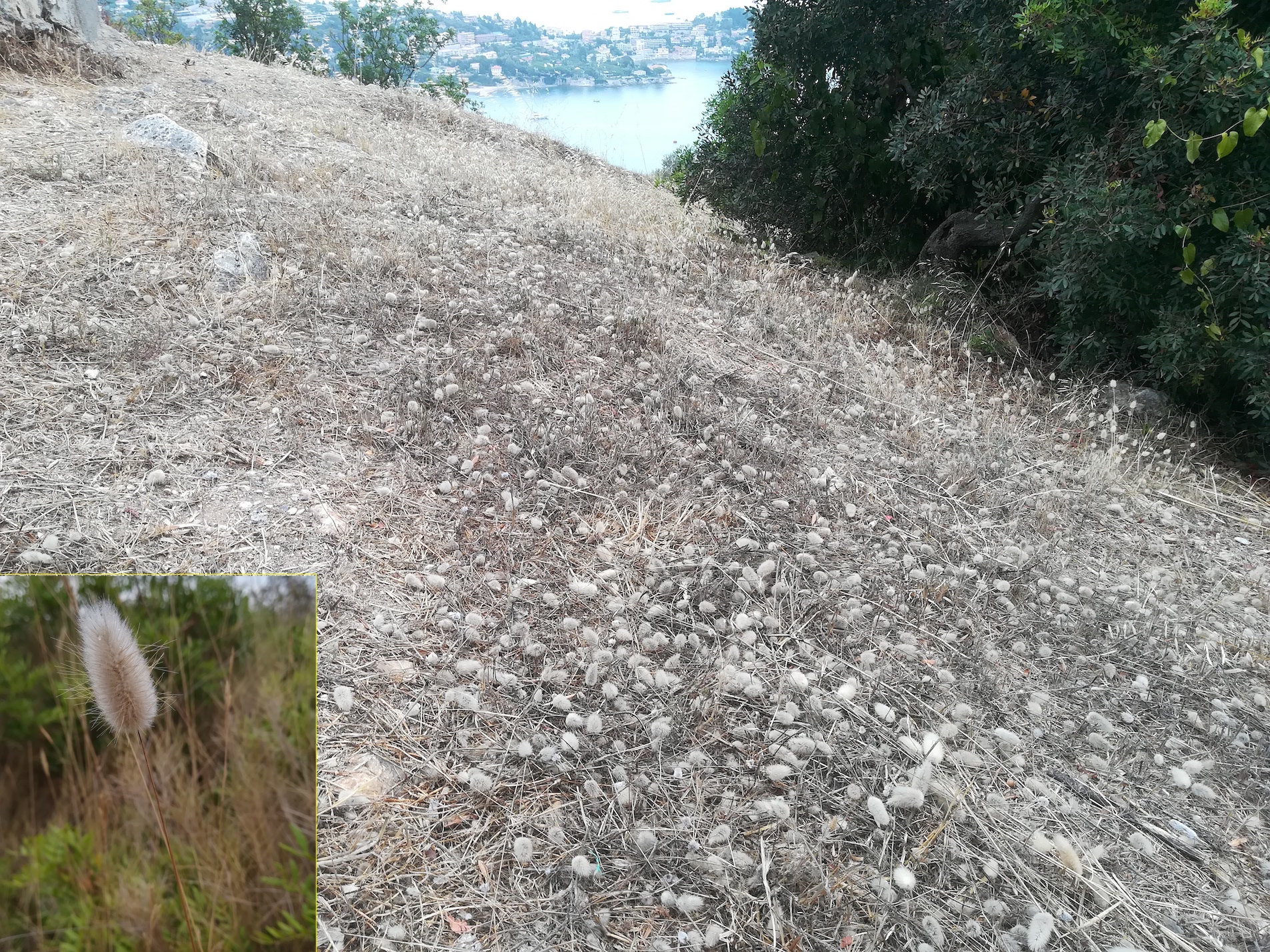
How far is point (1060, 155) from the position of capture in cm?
555

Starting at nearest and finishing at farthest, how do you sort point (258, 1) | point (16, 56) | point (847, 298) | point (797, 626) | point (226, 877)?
point (226, 877), point (797, 626), point (847, 298), point (16, 56), point (258, 1)

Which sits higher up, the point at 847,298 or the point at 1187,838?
the point at 847,298

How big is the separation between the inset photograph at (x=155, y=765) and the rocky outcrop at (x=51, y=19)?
9.10m

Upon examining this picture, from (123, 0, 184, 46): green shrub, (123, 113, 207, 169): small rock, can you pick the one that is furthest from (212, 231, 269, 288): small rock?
(123, 0, 184, 46): green shrub

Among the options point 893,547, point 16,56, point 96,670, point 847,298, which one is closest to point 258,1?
point 16,56

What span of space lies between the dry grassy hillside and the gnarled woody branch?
1.21 meters

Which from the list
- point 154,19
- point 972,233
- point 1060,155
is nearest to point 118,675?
point 1060,155

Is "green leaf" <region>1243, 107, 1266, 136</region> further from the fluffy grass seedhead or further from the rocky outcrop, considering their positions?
the rocky outcrop

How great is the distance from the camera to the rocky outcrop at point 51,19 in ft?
24.2

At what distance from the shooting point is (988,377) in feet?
18.4

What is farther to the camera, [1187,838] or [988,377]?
[988,377]

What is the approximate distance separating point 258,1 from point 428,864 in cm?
1986

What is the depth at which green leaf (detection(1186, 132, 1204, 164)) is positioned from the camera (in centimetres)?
416

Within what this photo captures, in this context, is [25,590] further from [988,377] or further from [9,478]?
[988,377]
